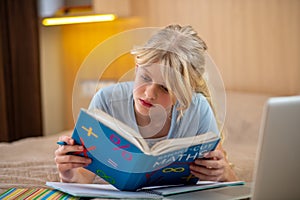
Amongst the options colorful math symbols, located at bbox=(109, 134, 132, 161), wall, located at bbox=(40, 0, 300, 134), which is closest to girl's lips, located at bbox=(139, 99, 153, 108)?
colorful math symbols, located at bbox=(109, 134, 132, 161)

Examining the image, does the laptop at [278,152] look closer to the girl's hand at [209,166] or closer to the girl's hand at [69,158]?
the girl's hand at [209,166]

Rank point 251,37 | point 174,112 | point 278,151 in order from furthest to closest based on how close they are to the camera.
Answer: point 251,37 < point 174,112 < point 278,151

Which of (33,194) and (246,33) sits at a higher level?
(246,33)

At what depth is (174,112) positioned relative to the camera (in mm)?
1624

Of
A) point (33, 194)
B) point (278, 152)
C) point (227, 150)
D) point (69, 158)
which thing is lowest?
point (227, 150)

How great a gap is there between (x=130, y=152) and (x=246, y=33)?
5.64ft

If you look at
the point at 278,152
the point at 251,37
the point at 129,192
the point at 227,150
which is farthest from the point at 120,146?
the point at 251,37

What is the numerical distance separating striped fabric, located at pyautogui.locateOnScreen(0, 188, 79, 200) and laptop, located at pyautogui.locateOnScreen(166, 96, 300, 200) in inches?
19.5

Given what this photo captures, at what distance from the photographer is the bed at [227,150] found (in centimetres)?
193

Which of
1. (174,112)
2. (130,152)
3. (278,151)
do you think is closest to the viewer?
(278,151)

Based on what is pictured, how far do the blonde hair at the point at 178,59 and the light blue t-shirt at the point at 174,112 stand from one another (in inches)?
1.8

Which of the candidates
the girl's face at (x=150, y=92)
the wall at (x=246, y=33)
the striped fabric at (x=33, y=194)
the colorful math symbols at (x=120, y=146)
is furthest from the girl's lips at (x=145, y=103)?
the wall at (x=246, y=33)

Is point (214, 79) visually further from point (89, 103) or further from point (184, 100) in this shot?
point (89, 103)

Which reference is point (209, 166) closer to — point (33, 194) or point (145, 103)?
point (145, 103)
